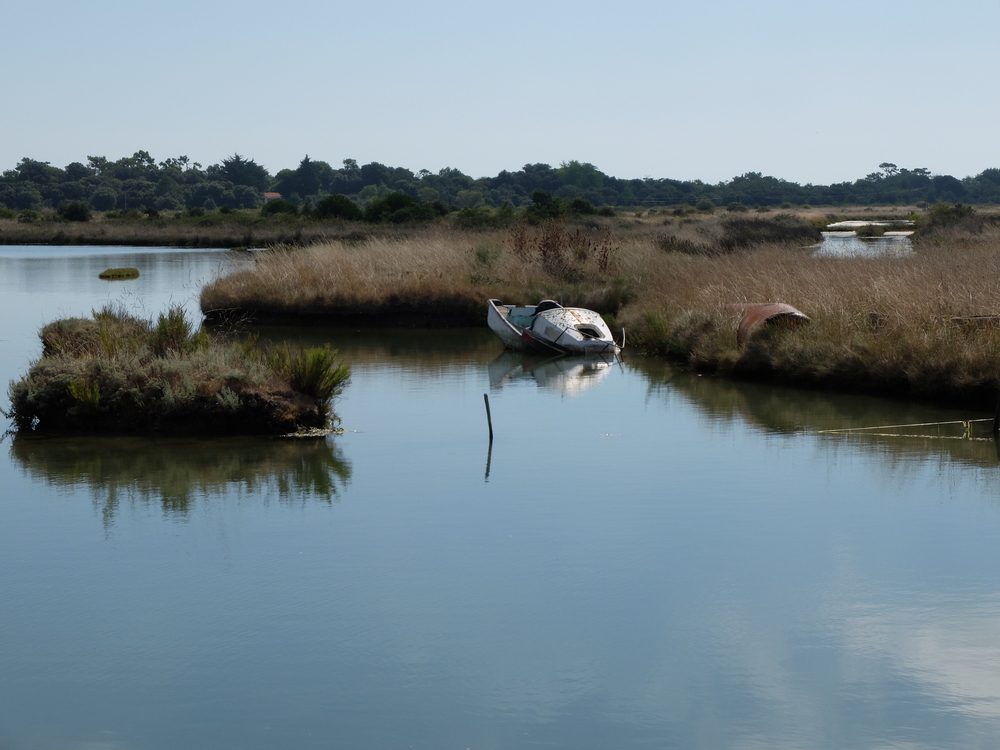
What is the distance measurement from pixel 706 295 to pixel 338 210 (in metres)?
48.0

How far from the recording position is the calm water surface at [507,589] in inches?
241

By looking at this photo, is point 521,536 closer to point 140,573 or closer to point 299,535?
point 299,535

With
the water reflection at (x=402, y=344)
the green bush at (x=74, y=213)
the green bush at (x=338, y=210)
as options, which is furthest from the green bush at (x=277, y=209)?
the water reflection at (x=402, y=344)

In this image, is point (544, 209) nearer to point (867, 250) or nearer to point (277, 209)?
point (277, 209)

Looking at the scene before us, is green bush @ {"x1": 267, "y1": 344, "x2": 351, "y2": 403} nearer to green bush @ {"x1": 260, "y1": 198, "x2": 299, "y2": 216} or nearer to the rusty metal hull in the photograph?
the rusty metal hull

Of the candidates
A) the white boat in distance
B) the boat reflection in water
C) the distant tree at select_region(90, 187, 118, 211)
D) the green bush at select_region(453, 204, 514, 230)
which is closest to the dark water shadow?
the boat reflection in water

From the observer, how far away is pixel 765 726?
595 cm

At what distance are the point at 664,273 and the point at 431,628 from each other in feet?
64.0

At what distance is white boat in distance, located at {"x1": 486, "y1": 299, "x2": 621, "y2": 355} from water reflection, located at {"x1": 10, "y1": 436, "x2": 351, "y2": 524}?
9.30m

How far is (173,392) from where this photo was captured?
13.2 m

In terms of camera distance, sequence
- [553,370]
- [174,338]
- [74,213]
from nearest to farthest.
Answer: [174,338]
[553,370]
[74,213]

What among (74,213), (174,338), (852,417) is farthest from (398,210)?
(852,417)

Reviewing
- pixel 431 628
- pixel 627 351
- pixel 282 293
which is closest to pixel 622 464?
pixel 431 628

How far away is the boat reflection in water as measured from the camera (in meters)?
18.9
